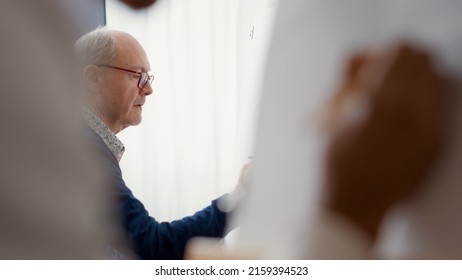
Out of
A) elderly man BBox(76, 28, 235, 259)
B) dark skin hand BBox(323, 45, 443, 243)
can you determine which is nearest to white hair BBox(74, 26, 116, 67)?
elderly man BBox(76, 28, 235, 259)

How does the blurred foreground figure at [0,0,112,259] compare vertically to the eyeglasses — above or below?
below

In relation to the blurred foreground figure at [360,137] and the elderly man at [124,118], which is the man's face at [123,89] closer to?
the elderly man at [124,118]

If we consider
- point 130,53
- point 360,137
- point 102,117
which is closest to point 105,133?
point 102,117

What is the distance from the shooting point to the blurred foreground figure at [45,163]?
0.71 m

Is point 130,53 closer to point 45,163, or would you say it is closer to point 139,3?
point 139,3

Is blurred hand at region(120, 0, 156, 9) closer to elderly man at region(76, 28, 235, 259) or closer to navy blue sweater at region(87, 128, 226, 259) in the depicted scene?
elderly man at region(76, 28, 235, 259)

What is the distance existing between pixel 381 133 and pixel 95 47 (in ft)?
1.65

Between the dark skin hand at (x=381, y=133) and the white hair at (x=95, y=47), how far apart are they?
15.4 inches

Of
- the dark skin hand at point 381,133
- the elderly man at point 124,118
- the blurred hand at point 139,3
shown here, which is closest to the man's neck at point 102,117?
the elderly man at point 124,118

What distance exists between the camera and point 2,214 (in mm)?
715

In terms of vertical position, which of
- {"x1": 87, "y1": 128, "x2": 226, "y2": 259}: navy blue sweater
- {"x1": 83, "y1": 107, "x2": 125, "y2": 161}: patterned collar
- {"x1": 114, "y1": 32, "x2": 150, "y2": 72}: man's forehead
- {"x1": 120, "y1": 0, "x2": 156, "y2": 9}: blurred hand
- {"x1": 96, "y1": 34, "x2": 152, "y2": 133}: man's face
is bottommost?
{"x1": 87, "y1": 128, "x2": 226, "y2": 259}: navy blue sweater

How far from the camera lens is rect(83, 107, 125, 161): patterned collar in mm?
713
